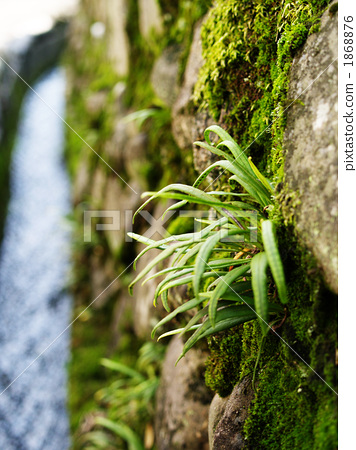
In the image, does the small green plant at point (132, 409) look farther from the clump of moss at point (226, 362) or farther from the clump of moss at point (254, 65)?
the clump of moss at point (254, 65)

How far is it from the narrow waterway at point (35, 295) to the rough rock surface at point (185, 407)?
5.11 feet

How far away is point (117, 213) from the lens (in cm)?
370

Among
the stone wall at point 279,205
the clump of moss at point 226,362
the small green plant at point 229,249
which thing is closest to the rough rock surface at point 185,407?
the stone wall at point 279,205

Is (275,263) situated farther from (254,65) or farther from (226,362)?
(254,65)

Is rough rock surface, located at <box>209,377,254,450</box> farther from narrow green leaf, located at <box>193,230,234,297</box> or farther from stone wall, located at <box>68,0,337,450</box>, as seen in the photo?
narrow green leaf, located at <box>193,230,234,297</box>

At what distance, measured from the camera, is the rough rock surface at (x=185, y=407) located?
1.83 m

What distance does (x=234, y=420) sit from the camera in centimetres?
130

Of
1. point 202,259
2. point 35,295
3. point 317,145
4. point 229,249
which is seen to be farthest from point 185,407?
point 35,295

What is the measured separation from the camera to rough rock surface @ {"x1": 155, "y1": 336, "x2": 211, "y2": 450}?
5.99 ft

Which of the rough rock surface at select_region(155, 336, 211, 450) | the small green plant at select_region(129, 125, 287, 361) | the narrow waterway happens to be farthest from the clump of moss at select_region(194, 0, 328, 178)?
the narrow waterway

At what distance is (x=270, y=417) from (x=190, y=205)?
4.34 feet

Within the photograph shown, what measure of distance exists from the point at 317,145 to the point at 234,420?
1058mm

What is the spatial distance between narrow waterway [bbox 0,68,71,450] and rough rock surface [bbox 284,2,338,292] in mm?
3075

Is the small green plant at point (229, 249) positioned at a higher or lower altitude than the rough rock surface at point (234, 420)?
higher
